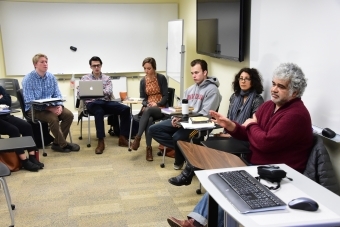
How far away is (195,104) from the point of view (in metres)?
3.72

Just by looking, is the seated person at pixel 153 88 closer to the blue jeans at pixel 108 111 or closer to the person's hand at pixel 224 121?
the blue jeans at pixel 108 111

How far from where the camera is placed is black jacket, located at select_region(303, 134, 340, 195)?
2.01 meters

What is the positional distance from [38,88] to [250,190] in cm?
355

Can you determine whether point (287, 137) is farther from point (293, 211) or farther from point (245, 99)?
point (245, 99)

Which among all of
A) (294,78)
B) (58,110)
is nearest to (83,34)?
(58,110)

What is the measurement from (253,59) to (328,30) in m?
1.17

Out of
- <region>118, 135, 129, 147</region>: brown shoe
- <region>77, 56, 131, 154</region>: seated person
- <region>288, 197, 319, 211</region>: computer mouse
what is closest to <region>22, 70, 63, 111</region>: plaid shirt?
<region>77, 56, 131, 154</region>: seated person

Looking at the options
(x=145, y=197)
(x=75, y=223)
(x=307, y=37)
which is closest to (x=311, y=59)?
(x=307, y=37)

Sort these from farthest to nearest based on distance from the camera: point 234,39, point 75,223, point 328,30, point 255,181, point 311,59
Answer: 1. point 234,39
2. point 75,223
3. point 311,59
4. point 328,30
5. point 255,181

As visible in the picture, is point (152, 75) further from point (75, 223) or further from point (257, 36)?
point (75, 223)

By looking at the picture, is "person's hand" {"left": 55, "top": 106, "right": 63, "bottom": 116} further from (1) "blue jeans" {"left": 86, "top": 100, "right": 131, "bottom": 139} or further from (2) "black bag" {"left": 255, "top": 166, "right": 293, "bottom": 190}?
(2) "black bag" {"left": 255, "top": 166, "right": 293, "bottom": 190}

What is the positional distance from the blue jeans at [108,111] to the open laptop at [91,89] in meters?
0.11

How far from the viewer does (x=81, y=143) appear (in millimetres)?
4910

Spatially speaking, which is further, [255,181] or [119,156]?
[119,156]
